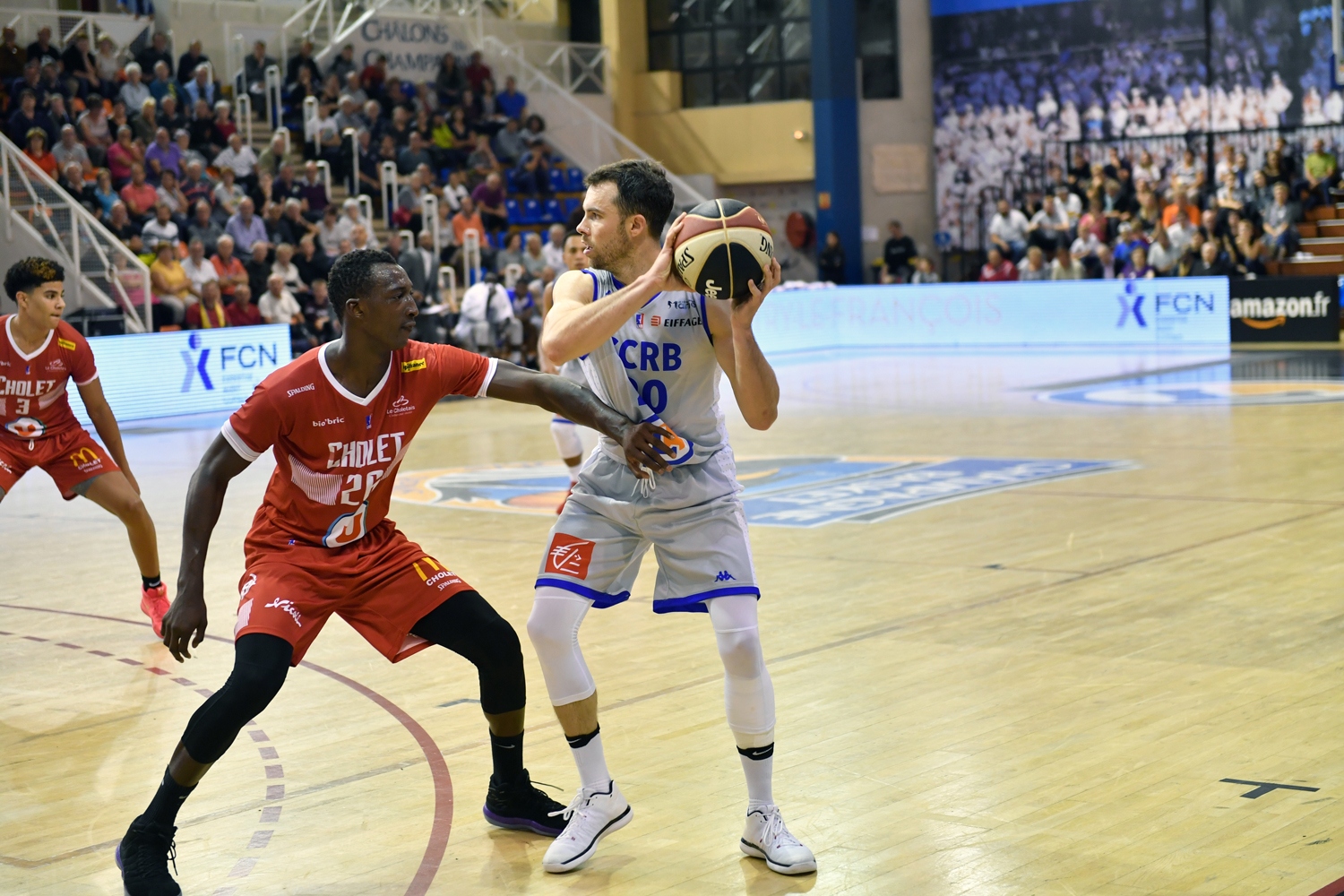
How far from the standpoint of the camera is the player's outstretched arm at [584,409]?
4.21 meters

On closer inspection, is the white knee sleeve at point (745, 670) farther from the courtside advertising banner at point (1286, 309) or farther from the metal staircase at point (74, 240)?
the courtside advertising banner at point (1286, 309)

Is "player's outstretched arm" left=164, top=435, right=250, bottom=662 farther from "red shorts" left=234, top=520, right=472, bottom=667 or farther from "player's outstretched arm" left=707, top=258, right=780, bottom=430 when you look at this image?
"player's outstretched arm" left=707, top=258, right=780, bottom=430

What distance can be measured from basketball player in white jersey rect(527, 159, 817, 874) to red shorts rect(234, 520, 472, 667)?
1.26 feet

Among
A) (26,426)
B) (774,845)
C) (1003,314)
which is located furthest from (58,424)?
(1003,314)

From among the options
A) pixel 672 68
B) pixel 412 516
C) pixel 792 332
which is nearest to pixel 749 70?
pixel 672 68

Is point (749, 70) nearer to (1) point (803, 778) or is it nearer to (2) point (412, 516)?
(2) point (412, 516)

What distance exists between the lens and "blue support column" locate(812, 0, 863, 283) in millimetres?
30625

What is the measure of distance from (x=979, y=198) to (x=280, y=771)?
27.4m

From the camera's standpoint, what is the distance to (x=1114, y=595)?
292 inches

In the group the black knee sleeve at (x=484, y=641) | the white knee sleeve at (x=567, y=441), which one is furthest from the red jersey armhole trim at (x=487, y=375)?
the white knee sleeve at (x=567, y=441)

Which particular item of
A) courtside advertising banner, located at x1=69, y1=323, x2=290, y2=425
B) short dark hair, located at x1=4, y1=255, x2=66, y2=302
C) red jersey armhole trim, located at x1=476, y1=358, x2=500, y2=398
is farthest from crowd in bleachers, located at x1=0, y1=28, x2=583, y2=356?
red jersey armhole trim, located at x1=476, y1=358, x2=500, y2=398

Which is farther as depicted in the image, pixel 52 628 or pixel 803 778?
pixel 52 628

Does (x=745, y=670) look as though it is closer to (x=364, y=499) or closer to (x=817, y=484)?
(x=364, y=499)

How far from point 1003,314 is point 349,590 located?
21.3m
